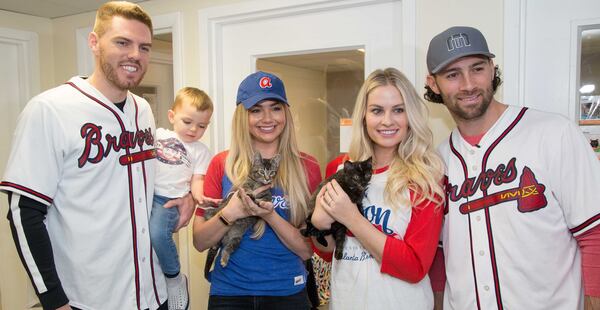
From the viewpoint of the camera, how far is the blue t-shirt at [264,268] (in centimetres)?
185

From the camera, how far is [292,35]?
8.41ft

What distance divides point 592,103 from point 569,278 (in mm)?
902

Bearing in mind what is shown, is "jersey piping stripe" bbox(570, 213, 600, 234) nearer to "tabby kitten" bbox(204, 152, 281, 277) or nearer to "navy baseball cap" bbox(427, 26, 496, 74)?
"navy baseball cap" bbox(427, 26, 496, 74)

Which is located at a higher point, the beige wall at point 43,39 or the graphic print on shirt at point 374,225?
the beige wall at point 43,39

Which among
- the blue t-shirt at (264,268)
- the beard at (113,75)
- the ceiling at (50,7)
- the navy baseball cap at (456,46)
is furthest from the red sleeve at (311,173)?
the ceiling at (50,7)

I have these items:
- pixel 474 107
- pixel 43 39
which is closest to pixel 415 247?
pixel 474 107

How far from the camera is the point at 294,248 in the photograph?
6.09 feet

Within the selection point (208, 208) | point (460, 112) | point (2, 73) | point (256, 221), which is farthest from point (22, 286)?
point (460, 112)

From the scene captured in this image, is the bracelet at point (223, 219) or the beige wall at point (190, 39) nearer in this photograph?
the bracelet at point (223, 219)

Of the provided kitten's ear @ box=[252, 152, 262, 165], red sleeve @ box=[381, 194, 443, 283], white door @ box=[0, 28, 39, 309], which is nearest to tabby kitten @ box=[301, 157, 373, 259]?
red sleeve @ box=[381, 194, 443, 283]

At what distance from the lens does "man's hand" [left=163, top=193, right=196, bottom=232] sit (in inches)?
79.9

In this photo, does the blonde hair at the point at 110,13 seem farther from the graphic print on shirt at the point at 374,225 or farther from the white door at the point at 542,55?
the white door at the point at 542,55

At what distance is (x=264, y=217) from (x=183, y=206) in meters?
0.56

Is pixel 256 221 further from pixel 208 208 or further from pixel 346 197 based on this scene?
pixel 346 197
